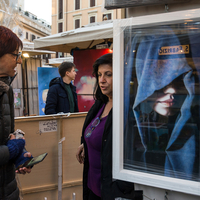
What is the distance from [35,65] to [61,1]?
1044 inches

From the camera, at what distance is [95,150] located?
1.51m

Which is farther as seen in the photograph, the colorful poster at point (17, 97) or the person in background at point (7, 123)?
the colorful poster at point (17, 97)

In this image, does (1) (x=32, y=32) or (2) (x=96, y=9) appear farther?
(1) (x=32, y=32)

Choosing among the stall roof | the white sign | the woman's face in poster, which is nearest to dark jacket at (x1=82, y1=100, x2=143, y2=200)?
the woman's face in poster

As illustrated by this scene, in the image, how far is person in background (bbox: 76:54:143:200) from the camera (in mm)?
1238

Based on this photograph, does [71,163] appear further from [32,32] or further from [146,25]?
[32,32]

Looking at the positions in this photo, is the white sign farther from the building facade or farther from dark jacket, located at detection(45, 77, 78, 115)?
the building facade

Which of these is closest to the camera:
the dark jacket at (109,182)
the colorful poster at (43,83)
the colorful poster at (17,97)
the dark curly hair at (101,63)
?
the dark jacket at (109,182)

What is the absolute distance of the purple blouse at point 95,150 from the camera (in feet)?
4.79

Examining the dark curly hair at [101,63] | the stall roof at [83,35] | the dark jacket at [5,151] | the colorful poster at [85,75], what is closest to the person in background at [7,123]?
the dark jacket at [5,151]

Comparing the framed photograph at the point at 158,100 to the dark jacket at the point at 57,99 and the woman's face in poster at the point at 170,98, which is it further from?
the dark jacket at the point at 57,99

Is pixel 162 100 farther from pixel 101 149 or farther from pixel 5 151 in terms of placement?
pixel 5 151

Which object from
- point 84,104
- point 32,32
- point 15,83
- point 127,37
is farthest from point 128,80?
point 32,32

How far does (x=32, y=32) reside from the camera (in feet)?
99.5
